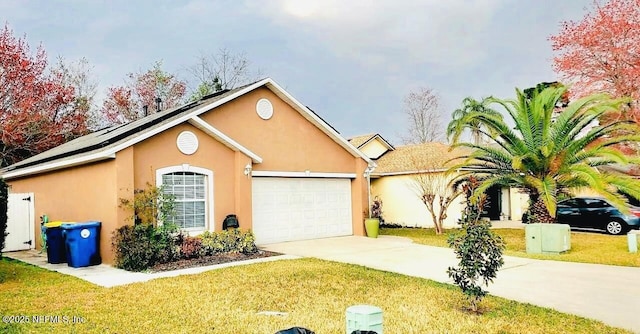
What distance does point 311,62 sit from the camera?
2725cm

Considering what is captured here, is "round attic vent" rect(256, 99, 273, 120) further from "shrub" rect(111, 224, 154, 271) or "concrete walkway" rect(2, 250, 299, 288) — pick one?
"shrub" rect(111, 224, 154, 271)

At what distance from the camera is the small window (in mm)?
12438

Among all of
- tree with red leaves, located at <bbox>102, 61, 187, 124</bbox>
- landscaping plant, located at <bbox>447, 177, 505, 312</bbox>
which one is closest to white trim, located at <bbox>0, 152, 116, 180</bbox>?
landscaping plant, located at <bbox>447, 177, 505, 312</bbox>

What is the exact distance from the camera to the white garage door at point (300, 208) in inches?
594

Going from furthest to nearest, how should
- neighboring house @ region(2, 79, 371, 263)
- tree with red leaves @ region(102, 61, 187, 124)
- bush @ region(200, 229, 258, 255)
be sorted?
tree with red leaves @ region(102, 61, 187, 124) < bush @ region(200, 229, 258, 255) < neighboring house @ region(2, 79, 371, 263)

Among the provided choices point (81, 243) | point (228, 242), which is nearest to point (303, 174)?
point (228, 242)

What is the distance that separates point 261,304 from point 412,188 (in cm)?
1597

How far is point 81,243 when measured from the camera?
10930 mm

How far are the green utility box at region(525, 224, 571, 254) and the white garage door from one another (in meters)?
6.80

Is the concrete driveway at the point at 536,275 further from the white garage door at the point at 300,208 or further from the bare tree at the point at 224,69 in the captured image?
the bare tree at the point at 224,69

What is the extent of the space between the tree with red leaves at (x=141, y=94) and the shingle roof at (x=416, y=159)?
18592mm

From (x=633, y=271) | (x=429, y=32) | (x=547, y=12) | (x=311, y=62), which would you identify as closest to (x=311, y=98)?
(x=311, y=62)

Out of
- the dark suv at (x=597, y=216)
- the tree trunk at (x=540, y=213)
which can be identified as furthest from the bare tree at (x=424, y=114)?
the tree trunk at (x=540, y=213)

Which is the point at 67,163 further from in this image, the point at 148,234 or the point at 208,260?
the point at 208,260
